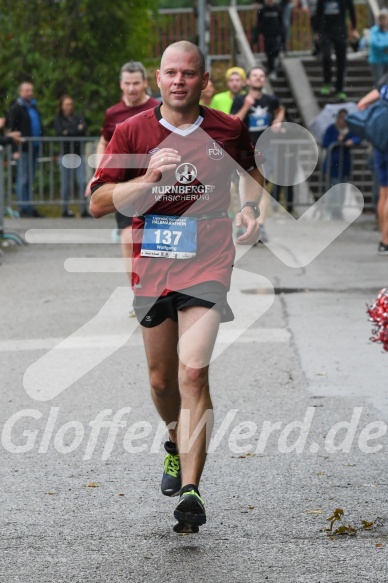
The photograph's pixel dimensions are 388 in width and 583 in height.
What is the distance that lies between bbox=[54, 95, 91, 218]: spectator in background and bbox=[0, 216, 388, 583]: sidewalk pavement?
7.72 meters

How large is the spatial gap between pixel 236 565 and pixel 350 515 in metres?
0.85

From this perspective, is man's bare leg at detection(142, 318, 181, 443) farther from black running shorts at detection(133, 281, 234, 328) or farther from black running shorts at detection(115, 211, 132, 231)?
black running shorts at detection(115, 211, 132, 231)

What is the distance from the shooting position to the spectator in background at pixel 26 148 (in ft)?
67.5

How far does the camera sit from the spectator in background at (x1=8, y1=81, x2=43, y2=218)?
20578mm

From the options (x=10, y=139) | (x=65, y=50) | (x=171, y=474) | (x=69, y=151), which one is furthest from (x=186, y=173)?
(x=65, y=50)

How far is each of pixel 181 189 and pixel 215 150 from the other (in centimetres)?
24

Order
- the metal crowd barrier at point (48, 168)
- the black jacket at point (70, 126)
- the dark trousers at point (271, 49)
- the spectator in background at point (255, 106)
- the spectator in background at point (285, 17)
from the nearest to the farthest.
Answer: the spectator in background at point (255, 106) → the metal crowd barrier at point (48, 168) → the black jacket at point (70, 126) → the dark trousers at point (271, 49) → the spectator in background at point (285, 17)

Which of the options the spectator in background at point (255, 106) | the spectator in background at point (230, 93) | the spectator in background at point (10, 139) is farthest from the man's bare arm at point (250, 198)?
the spectator in background at point (10, 139)

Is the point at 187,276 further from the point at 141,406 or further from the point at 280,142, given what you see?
the point at 280,142

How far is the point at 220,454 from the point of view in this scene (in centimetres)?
724

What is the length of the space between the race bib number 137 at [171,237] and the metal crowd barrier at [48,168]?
47.9 feet

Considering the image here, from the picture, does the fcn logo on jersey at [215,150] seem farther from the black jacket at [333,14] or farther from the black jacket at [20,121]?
the black jacket at [333,14]

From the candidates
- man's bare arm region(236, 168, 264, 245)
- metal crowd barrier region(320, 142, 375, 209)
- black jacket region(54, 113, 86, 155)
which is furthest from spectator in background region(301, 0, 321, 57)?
man's bare arm region(236, 168, 264, 245)

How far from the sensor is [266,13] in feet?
84.1
